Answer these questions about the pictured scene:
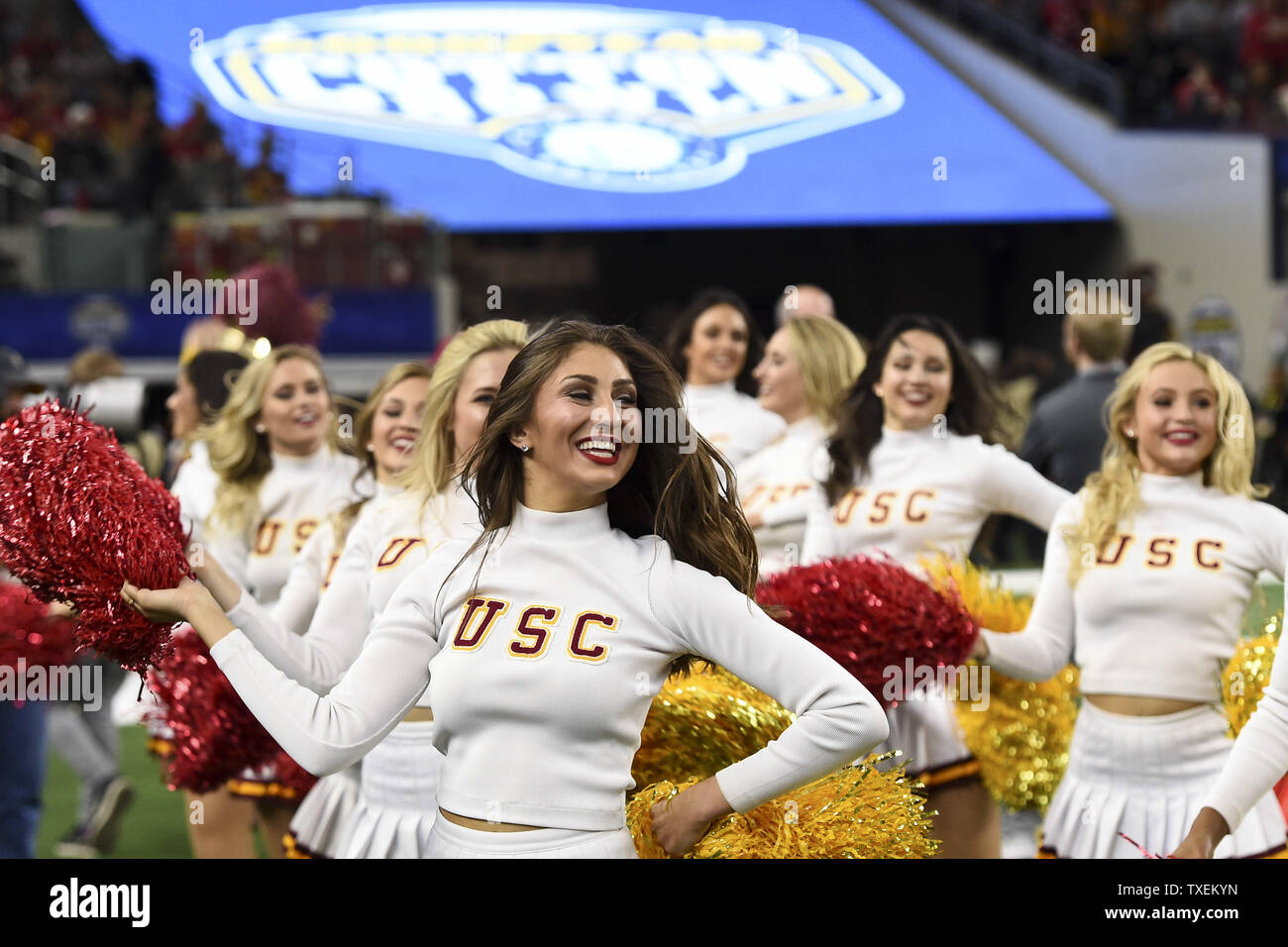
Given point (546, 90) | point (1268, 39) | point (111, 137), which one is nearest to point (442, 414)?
point (546, 90)

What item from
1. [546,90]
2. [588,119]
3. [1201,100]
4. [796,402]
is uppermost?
[546,90]

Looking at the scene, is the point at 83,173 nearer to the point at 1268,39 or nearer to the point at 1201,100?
the point at 1201,100

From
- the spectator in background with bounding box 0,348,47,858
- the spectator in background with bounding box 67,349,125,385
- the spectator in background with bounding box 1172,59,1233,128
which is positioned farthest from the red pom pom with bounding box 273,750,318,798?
the spectator in background with bounding box 1172,59,1233,128

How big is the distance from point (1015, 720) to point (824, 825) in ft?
4.31

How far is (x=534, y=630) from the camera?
6.22 feet

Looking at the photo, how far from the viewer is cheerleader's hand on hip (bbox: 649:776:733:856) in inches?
74.6

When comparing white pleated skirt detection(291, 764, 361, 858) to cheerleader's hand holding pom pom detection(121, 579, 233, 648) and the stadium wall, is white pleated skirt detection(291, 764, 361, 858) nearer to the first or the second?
cheerleader's hand holding pom pom detection(121, 579, 233, 648)

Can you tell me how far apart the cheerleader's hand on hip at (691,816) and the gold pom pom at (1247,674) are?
3.90 feet

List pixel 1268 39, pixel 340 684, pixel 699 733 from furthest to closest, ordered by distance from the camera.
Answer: pixel 1268 39
pixel 699 733
pixel 340 684

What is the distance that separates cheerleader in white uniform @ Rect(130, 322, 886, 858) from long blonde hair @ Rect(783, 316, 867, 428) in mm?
2073

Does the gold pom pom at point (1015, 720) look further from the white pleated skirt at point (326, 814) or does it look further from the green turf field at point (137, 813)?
the green turf field at point (137, 813)

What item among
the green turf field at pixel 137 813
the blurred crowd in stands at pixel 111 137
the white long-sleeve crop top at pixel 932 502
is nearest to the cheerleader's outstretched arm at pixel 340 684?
the white long-sleeve crop top at pixel 932 502

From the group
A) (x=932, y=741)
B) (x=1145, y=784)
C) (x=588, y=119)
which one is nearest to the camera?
(x=1145, y=784)

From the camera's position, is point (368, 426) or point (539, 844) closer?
point (539, 844)
